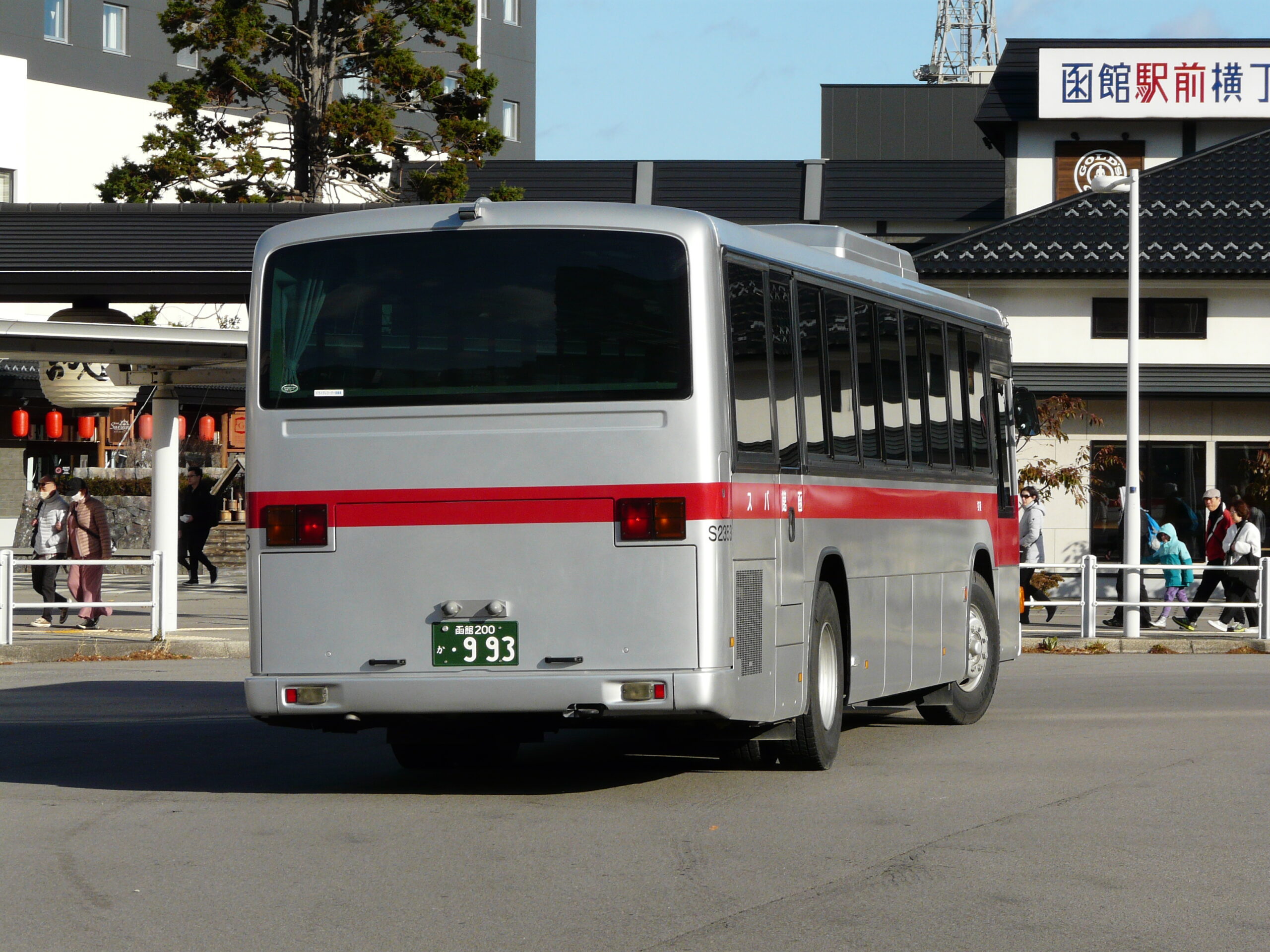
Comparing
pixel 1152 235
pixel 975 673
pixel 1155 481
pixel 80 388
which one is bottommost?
pixel 975 673

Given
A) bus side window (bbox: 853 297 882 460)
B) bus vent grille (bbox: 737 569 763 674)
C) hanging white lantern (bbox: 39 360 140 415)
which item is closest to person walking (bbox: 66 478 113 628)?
hanging white lantern (bbox: 39 360 140 415)

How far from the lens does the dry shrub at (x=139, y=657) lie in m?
20.5

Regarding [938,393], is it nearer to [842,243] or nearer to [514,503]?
[842,243]

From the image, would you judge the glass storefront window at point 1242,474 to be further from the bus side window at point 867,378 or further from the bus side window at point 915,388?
the bus side window at point 867,378

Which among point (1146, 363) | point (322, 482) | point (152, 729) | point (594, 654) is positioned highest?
point (1146, 363)

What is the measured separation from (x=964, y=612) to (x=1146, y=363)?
18535mm

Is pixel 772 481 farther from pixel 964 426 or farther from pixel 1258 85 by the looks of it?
pixel 1258 85

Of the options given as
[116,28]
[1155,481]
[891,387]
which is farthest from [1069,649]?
[116,28]

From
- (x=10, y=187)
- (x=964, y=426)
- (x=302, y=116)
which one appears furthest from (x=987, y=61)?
(x=964, y=426)

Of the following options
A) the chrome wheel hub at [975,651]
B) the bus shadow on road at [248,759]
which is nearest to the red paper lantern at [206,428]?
the bus shadow on road at [248,759]

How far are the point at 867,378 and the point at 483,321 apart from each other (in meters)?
2.90

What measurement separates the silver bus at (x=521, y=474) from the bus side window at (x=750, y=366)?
0.02 metres

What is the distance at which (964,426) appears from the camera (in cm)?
1379

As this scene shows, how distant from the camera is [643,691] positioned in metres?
9.41
